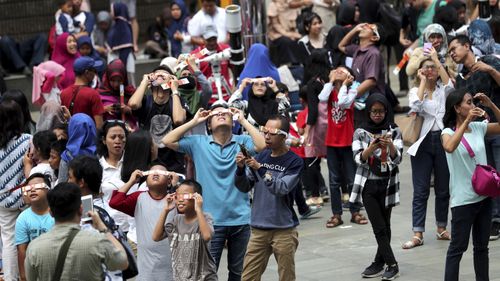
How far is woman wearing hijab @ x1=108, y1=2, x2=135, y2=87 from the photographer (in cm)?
1936

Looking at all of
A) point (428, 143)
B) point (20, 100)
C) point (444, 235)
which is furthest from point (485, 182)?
point (20, 100)

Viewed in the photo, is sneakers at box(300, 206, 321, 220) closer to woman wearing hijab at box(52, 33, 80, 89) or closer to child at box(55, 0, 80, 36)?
woman wearing hijab at box(52, 33, 80, 89)

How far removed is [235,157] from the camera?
9.58 meters

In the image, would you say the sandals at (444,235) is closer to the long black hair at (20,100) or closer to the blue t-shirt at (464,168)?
the blue t-shirt at (464,168)

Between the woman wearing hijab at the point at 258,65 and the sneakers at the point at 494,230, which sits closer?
the sneakers at the point at 494,230

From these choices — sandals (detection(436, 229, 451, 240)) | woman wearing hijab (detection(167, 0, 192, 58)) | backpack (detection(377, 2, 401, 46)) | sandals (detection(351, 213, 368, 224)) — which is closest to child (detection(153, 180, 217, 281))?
sandals (detection(436, 229, 451, 240))

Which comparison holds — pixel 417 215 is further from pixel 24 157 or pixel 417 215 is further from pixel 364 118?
pixel 24 157

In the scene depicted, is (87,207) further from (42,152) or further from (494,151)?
(494,151)

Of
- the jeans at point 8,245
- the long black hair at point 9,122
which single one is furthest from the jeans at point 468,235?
the long black hair at point 9,122

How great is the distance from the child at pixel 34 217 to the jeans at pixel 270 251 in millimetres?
1543

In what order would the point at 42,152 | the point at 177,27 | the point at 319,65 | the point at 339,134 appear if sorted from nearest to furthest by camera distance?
the point at 42,152, the point at 339,134, the point at 319,65, the point at 177,27

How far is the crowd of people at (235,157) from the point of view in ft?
29.3

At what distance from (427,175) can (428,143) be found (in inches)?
12.0

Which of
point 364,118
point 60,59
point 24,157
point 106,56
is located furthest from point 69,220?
A: point 106,56
